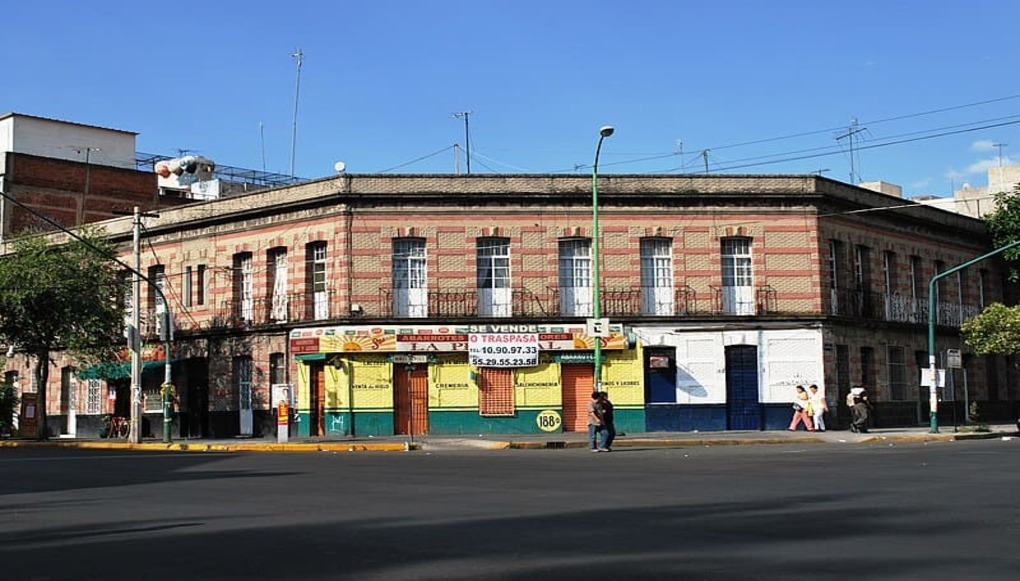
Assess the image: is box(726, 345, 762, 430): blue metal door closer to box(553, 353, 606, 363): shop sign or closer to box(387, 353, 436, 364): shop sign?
box(553, 353, 606, 363): shop sign

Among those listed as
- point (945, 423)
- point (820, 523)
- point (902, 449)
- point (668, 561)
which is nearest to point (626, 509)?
point (820, 523)

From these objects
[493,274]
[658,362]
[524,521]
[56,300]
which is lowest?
[524,521]

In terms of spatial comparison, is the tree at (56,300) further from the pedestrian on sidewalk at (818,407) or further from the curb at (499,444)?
the pedestrian on sidewalk at (818,407)

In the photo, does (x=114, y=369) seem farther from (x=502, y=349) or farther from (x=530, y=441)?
(x=530, y=441)

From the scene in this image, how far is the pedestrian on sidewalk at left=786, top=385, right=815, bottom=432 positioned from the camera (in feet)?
116

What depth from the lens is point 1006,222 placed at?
145 ft

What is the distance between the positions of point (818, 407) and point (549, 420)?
8.61 metres

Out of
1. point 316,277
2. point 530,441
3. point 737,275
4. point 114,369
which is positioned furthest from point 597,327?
point 114,369

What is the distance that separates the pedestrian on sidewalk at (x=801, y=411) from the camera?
3528 centimetres

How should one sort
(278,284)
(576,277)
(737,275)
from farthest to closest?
(278,284), (737,275), (576,277)

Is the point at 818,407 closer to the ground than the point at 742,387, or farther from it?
closer to the ground

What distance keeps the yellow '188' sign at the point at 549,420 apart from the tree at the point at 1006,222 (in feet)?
67.7

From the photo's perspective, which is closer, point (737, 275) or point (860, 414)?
point (860, 414)

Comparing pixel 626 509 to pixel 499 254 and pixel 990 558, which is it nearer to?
pixel 990 558
